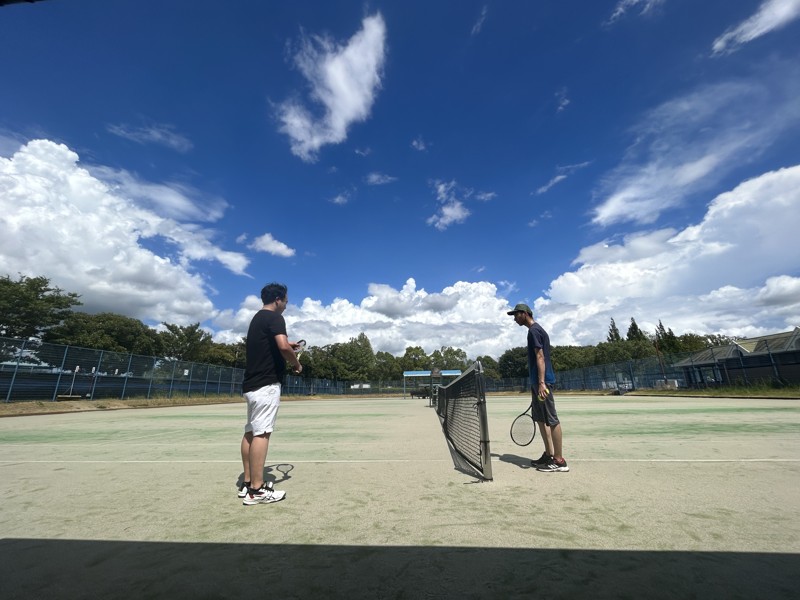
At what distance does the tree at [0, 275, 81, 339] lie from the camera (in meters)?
37.2

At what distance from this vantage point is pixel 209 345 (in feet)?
237

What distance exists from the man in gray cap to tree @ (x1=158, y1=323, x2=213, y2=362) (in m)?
68.3

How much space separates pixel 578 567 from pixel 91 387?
2768 centimetres

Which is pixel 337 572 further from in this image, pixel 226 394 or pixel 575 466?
pixel 226 394

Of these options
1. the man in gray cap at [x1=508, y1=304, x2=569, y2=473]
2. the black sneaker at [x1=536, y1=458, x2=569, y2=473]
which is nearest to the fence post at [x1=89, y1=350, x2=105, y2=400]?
the man in gray cap at [x1=508, y1=304, x2=569, y2=473]

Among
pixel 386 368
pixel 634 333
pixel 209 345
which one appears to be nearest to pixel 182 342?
pixel 209 345

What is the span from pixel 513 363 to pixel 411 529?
4090 inches

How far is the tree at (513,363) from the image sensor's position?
9588 cm

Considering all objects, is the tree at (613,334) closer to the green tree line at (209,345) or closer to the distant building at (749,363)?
the green tree line at (209,345)

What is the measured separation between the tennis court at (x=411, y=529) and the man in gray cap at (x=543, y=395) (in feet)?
0.88

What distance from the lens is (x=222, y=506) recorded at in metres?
3.37

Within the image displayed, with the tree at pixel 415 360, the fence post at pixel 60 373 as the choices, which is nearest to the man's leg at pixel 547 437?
the fence post at pixel 60 373

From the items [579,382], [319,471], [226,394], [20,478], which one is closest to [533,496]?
[319,471]

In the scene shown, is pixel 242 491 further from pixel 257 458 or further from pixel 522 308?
pixel 522 308
